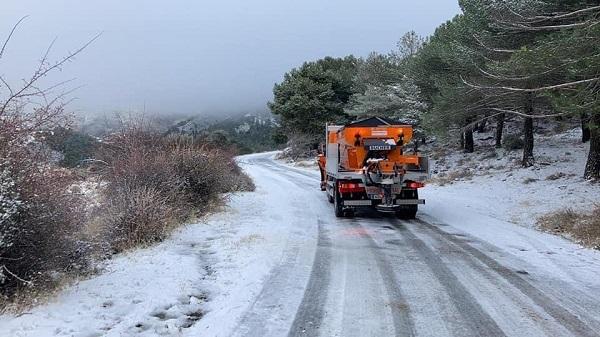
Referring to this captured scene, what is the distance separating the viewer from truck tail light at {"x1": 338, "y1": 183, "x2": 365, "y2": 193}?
1386 centimetres

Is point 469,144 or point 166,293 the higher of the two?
point 469,144

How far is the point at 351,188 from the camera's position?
45.6ft

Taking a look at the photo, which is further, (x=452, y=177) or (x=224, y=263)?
(x=452, y=177)

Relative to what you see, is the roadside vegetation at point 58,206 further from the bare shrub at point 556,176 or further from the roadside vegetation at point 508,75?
the bare shrub at point 556,176

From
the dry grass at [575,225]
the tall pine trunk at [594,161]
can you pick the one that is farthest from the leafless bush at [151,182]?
the tall pine trunk at [594,161]

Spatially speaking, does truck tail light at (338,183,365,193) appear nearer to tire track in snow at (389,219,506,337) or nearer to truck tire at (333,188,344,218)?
truck tire at (333,188,344,218)

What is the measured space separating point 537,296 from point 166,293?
4.68 metres

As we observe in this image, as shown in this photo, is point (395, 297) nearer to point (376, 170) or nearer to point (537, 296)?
point (537, 296)

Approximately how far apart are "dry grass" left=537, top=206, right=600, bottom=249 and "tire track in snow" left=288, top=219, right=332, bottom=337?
529cm

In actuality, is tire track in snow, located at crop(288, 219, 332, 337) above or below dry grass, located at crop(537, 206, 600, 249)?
below

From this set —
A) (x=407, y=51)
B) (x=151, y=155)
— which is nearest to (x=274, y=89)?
(x=407, y=51)

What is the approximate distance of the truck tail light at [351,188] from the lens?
13.9 metres

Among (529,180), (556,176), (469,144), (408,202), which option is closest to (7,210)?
(408,202)

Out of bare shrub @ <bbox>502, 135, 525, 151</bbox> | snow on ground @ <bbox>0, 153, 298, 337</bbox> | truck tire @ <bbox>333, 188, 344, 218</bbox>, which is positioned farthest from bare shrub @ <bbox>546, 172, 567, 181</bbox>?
snow on ground @ <bbox>0, 153, 298, 337</bbox>
